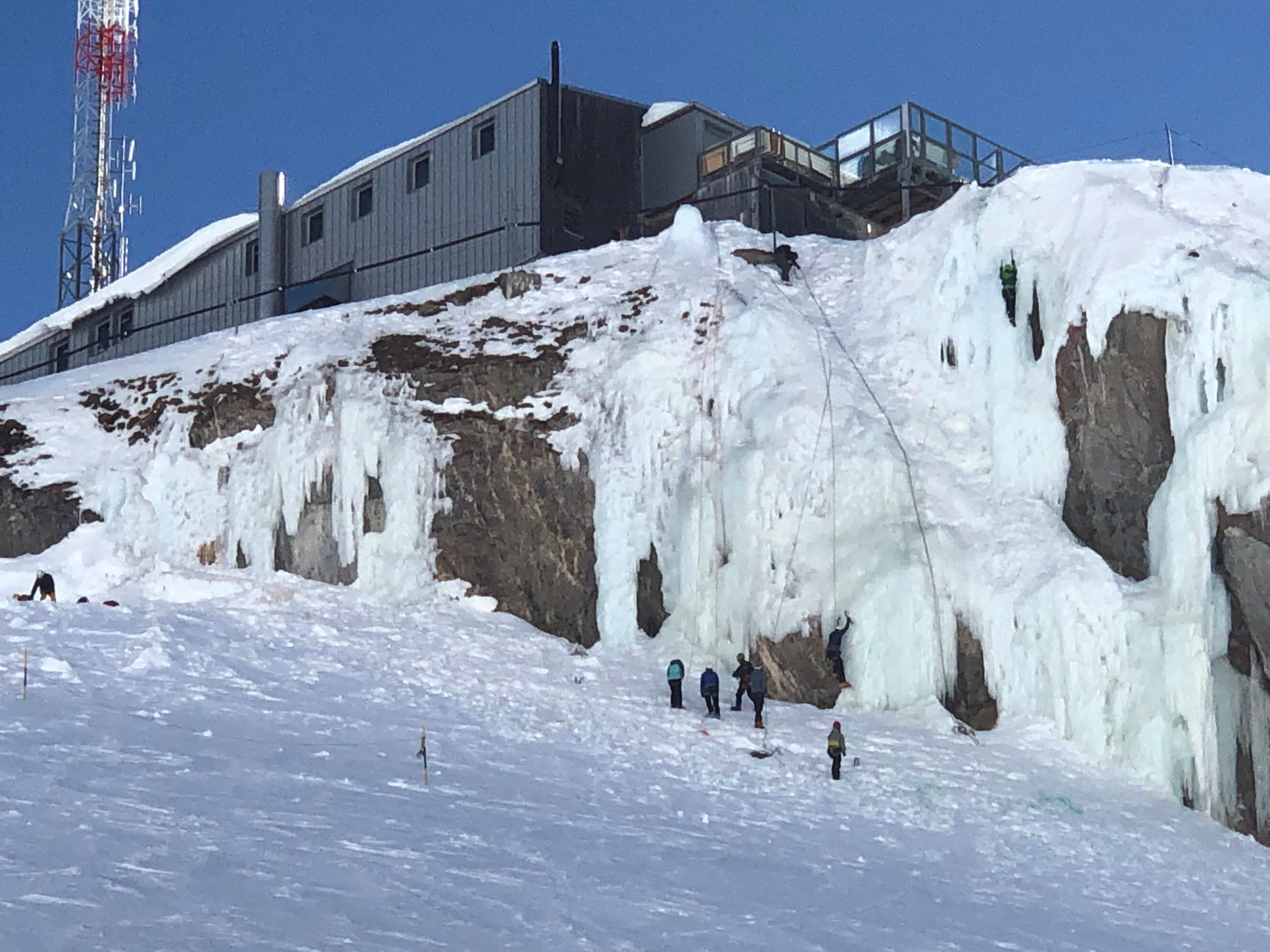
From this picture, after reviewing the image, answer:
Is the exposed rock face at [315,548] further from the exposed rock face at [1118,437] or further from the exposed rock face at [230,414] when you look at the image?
the exposed rock face at [1118,437]

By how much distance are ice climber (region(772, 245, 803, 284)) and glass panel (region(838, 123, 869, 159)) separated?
4.95 metres

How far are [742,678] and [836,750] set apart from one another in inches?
124

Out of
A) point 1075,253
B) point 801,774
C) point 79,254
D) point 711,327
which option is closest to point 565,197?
point 711,327

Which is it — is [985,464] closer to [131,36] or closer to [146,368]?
[146,368]

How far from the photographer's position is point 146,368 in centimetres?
2870

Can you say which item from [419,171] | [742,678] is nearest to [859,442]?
[742,678]

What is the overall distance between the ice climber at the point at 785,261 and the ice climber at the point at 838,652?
7.96 meters

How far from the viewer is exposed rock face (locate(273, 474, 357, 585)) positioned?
26.1 meters

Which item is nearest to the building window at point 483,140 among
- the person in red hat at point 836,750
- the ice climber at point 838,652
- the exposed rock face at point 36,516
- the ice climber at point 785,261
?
the ice climber at point 785,261

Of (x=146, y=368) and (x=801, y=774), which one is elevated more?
(x=146, y=368)

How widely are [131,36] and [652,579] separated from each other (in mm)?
30442

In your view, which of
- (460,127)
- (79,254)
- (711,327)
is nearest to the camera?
(711,327)

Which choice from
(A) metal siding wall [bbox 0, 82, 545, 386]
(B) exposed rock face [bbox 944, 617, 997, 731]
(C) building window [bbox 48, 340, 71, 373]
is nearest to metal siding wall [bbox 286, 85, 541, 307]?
(A) metal siding wall [bbox 0, 82, 545, 386]

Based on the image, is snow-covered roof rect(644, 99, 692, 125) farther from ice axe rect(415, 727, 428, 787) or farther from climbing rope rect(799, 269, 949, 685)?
ice axe rect(415, 727, 428, 787)
